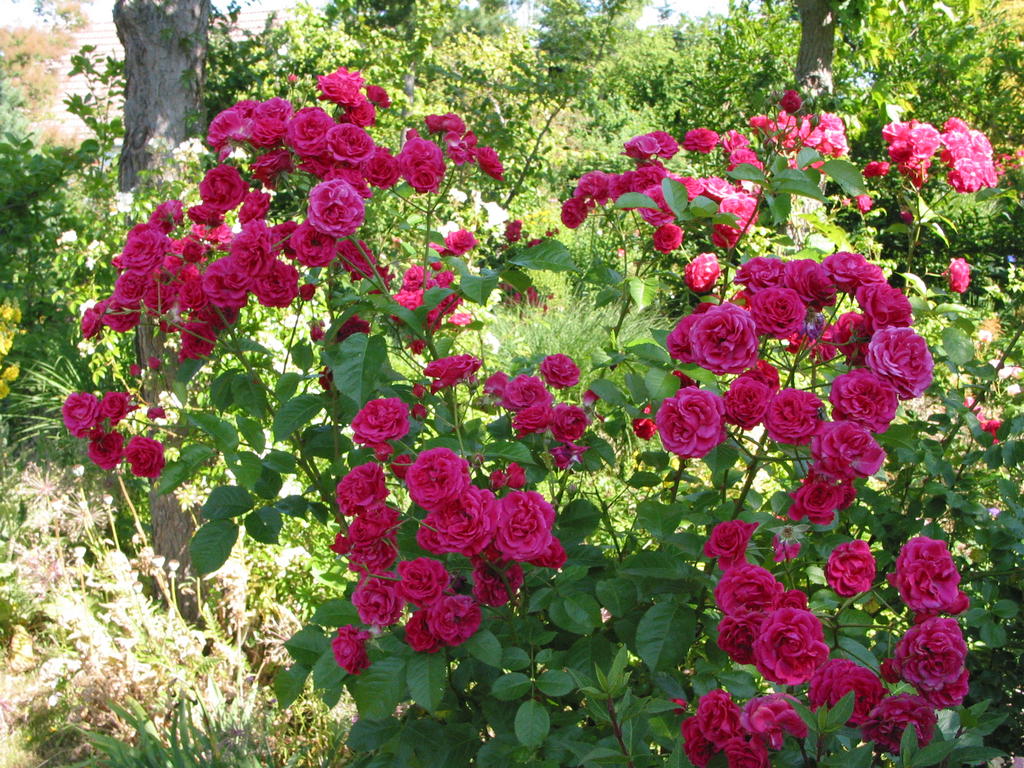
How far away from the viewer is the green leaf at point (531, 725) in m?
1.14

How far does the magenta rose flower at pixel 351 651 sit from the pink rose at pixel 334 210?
1.95 ft

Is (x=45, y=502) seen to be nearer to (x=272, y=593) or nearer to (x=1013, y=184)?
(x=272, y=593)

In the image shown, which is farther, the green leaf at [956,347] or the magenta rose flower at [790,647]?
the green leaf at [956,347]

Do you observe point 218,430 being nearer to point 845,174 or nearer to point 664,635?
point 664,635

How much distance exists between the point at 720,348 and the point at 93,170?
408cm

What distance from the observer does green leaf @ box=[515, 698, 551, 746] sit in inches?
45.1

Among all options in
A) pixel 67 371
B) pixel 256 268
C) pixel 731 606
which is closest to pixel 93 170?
pixel 67 371

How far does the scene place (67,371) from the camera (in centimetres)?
470

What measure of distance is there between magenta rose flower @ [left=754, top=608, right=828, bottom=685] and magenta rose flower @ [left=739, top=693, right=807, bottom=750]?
0.03 meters

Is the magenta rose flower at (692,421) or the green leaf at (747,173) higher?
the green leaf at (747,173)

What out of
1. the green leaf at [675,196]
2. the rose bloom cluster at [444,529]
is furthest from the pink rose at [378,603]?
the green leaf at [675,196]

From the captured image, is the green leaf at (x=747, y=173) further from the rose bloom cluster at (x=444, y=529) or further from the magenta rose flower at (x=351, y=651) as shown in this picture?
the magenta rose flower at (x=351, y=651)

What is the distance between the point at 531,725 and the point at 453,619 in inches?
6.9

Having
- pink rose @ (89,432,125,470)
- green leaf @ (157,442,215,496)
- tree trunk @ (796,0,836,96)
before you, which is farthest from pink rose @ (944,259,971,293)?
tree trunk @ (796,0,836,96)
